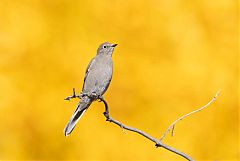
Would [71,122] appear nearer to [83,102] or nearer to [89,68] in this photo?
[83,102]

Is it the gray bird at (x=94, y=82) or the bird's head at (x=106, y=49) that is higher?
the bird's head at (x=106, y=49)

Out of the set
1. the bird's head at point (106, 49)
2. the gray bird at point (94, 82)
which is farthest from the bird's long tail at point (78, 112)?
the bird's head at point (106, 49)

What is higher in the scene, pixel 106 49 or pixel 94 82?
pixel 106 49

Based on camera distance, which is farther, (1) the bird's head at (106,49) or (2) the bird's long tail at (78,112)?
(1) the bird's head at (106,49)

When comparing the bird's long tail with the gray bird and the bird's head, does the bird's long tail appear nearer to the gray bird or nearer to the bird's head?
the gray bird

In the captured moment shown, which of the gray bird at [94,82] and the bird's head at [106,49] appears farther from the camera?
the bird's head at [106,49]

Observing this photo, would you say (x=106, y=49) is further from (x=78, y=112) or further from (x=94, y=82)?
(x=78, y=112)

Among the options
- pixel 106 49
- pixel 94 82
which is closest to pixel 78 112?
pixel 94 82

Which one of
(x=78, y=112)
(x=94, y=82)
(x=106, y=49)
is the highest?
(x=106, y=49)

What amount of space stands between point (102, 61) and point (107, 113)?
4.12 feet

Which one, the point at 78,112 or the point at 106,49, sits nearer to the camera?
the point at 78,112

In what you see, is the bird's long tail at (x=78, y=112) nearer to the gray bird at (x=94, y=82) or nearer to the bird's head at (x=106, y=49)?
the gray bird at (x=94, y=82)

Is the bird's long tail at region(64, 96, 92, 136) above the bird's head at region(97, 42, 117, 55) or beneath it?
beneath

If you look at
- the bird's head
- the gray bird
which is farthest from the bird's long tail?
the bird's head
